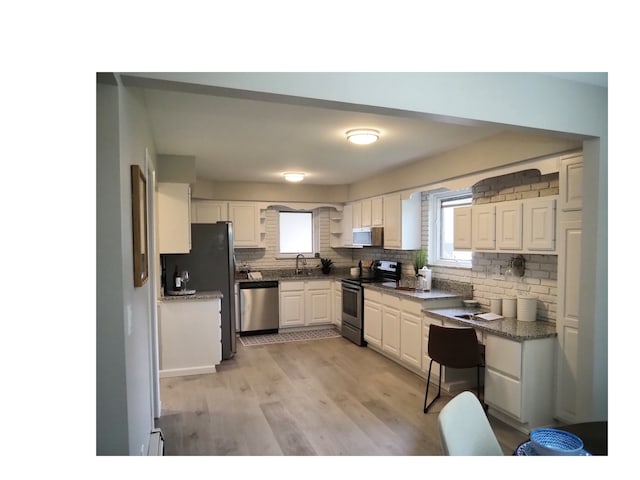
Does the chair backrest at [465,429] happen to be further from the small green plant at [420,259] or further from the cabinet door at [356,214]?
the cabinet door at [356,214]

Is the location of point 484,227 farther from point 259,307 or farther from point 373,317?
point 259,307

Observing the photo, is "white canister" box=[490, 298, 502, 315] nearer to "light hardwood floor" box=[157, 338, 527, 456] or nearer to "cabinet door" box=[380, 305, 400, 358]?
Answer: "light hardwood floor" box=[157, 338, 527, 456]

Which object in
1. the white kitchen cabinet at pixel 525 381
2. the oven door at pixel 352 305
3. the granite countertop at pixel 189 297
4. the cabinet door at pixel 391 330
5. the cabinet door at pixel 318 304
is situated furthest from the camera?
the cabinet door at pixel 318 304

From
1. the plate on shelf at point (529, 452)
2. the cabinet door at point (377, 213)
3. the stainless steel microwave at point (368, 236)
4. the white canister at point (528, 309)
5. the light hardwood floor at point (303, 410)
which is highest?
the cabinet door at point (377, 213)

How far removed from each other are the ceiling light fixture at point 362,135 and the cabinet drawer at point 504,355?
194 cm

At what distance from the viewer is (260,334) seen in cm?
599

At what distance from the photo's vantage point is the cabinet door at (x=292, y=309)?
6055 millimetres

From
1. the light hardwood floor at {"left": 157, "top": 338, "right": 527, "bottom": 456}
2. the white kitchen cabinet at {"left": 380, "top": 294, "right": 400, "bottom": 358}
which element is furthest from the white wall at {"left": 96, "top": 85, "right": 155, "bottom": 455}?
the white kitchen cabinet at {"left": 380, "top": 294, "right": 400, "bottom": 358}

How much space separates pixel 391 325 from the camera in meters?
4.62

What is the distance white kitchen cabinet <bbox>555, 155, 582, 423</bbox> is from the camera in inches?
110

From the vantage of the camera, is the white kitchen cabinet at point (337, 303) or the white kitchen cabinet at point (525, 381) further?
the white kitchen cabinet at point (337, 303)

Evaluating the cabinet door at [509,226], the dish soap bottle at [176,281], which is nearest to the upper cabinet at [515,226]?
the cabinet door at [509,226]
